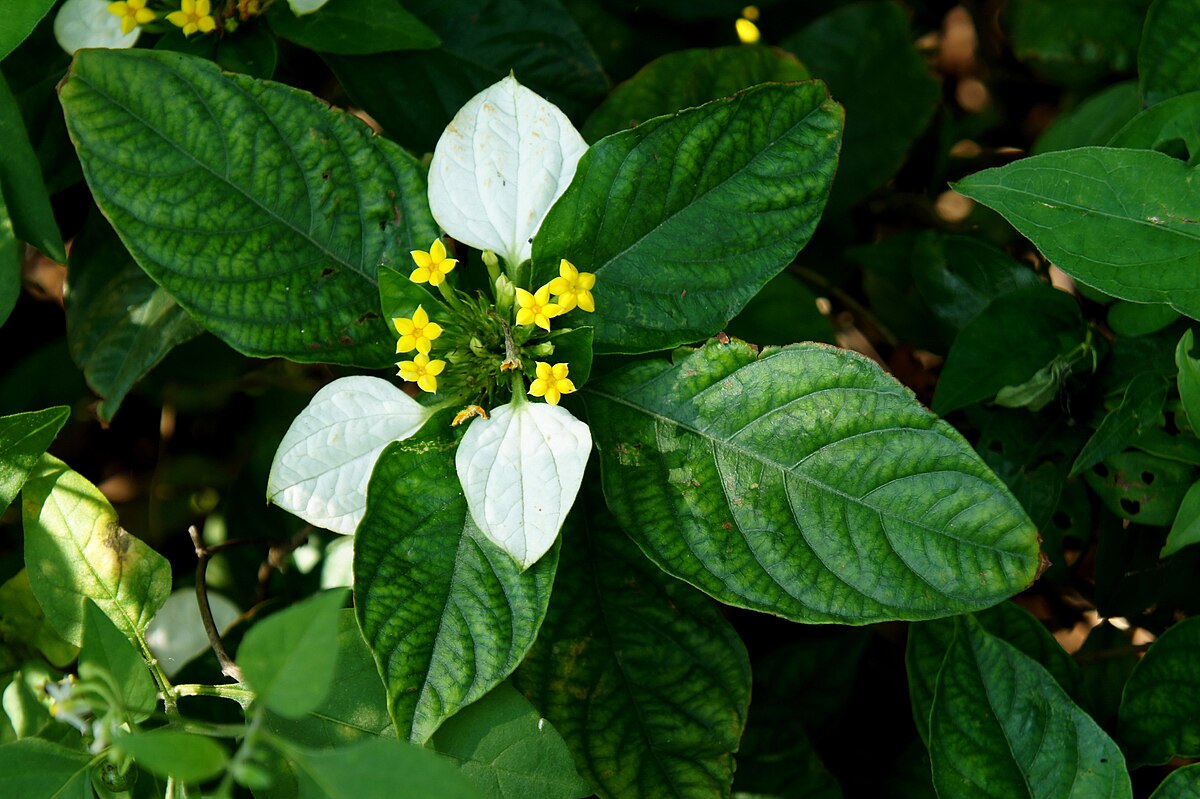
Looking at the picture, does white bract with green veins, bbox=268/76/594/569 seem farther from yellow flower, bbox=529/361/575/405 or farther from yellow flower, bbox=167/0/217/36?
yellow flower, bbox=167/0/217/36

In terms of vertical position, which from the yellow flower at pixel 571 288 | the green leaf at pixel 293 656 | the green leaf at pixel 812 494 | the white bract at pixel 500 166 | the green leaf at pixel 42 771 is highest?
the white bract at pixel 500 166

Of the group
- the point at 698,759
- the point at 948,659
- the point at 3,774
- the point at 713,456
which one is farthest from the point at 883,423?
the point at 3,774

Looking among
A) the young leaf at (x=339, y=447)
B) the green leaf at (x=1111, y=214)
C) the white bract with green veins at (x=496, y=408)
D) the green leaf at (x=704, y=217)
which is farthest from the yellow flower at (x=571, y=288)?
the green leaf at (x=1111, y=214)

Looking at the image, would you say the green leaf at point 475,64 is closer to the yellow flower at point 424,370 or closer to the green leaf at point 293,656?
the yellow flower at point 424,370

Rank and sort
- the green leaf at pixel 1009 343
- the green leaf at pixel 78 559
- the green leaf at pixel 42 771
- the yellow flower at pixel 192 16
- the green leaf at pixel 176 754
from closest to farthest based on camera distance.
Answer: the green leaf at pixel 176 754 → the green leaf at pixel 42 771 → the green leaf at pixel 78 559 → the yellow flower at pixel 192 16 → the green leaf at pixel 1009 343

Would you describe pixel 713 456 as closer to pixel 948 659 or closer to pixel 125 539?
pixel 948 659

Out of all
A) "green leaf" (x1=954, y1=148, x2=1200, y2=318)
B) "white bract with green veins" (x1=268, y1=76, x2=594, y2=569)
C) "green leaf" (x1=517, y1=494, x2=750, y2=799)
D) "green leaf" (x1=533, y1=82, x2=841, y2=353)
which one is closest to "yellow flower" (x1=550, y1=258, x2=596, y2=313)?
"white bract with green veins" (x1=268, y1=76, x2=594, y2=569)
